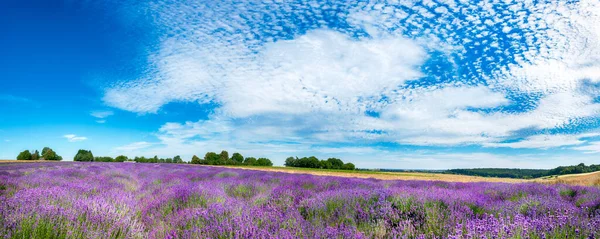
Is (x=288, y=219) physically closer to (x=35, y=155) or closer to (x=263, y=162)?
(x=263, y=162)

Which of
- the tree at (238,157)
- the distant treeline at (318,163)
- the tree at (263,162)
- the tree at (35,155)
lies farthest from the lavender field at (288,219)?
the tree at (35,155)

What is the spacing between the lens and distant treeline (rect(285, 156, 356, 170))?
76.8 m

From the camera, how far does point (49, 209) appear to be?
3055 millimetres

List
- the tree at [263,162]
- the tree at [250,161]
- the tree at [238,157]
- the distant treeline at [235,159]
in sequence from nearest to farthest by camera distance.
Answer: the distant treeline at [235,159] → the tree at [250,161] → the tree at [263,162] → the tree at [238,157]

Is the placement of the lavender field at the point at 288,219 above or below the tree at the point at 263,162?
below

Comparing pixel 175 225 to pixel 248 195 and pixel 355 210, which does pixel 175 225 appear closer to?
pixel 355 210

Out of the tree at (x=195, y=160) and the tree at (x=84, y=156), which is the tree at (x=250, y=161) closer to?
the tree at (x=195, y=160)

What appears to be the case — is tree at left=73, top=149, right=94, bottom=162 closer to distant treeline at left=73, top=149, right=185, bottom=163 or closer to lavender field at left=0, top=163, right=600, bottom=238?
distant treeline at left=73, top=149, right=185, bottom=163

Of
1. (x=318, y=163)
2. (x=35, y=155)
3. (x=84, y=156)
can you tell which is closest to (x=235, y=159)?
(x=318, y=163)

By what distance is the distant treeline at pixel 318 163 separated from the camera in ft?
252

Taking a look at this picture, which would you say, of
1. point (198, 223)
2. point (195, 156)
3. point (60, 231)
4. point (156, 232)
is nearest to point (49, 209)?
point (60, 231)

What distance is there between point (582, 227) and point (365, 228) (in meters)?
1.91

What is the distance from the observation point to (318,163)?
254ft

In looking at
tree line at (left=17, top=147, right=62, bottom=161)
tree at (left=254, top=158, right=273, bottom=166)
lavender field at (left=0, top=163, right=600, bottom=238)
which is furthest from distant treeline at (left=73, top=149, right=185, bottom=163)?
lavender field at (left=0, top=163, right=600, bottom=238)
